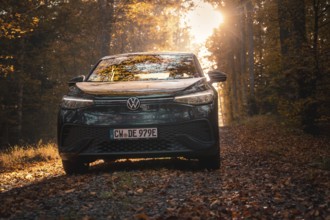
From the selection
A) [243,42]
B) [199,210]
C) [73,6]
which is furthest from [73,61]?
[199,210]

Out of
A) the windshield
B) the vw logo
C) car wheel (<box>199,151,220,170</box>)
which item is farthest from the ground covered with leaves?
the windshield

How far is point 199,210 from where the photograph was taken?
3.71m

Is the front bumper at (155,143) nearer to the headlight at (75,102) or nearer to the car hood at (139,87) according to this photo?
the headlight at (75,102)

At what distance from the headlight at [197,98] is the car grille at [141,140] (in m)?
0.27

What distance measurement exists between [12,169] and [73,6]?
16.0 metres

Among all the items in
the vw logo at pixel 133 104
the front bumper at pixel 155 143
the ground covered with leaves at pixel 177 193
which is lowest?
the ground covered with leaves at pixel 177 193

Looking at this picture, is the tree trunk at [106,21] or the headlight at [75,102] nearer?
the headlight at [75,102]

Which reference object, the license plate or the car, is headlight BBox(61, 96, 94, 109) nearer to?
the car

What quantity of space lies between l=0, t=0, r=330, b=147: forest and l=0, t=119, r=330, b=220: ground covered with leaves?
15.1ft

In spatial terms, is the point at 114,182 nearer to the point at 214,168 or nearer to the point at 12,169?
the point at 214,168

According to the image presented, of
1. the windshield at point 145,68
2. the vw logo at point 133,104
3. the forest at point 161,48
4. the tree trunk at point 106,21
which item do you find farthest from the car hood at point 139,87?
the tree trunk at point 106,21

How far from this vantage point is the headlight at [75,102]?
5.61 metres

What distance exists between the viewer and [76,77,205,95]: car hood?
5551mm

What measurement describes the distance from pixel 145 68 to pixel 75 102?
1476 mm
